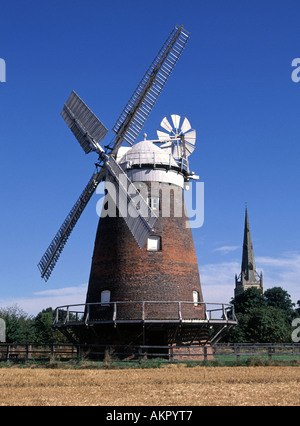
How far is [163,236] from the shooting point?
891 inches

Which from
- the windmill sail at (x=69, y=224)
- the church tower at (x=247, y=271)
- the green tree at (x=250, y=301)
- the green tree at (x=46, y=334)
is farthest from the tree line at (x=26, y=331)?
the church tower at (x=247, y=271)

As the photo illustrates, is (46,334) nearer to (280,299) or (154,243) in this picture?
(154,243)

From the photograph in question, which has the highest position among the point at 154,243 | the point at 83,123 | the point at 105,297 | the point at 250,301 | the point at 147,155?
the point at 83,123

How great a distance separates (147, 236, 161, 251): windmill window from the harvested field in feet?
21.9

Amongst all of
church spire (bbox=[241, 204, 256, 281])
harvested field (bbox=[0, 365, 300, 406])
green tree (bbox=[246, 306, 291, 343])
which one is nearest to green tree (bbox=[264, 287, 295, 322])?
green tree (bbox=[246, 306, 291, 343])

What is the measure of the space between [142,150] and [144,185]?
1.87 m

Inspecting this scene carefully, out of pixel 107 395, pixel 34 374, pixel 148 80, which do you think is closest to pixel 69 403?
pixel 107 395

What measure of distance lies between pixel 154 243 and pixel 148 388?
1034cm

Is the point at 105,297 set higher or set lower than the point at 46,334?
higher

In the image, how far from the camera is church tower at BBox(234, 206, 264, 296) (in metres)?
113

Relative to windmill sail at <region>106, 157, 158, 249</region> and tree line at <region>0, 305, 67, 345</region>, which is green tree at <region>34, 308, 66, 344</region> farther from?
windmill sail at <region>106, 157, 158, 249</region>

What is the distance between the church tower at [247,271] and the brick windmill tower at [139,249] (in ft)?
303

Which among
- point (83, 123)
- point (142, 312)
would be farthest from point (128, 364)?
point (83, 123)

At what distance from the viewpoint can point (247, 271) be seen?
115 metres
